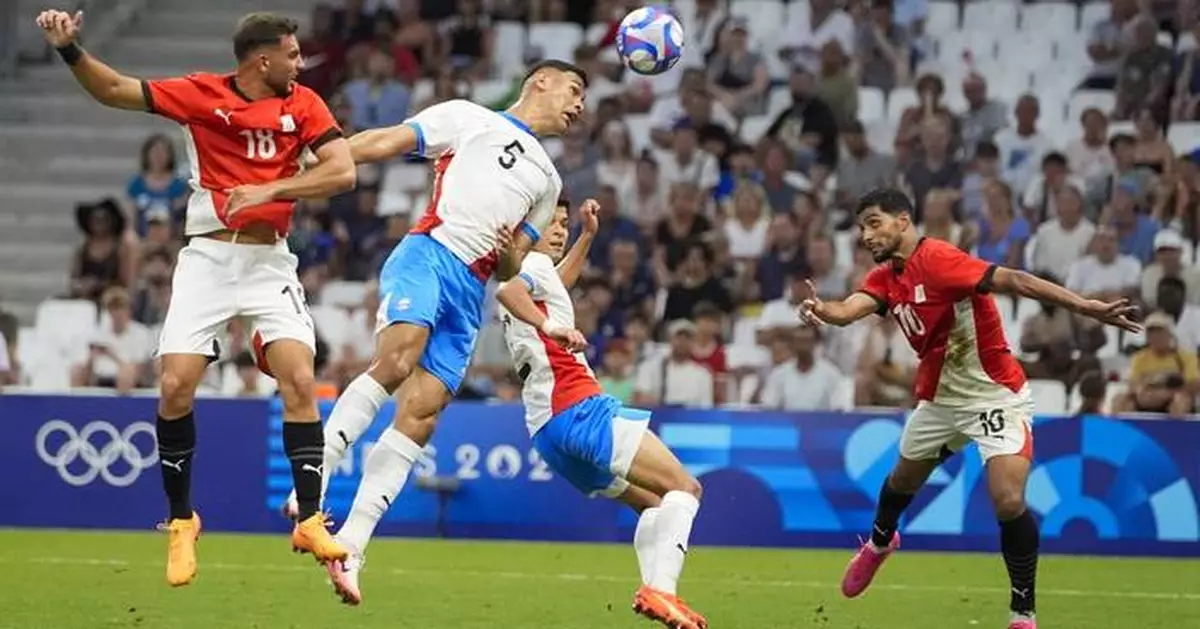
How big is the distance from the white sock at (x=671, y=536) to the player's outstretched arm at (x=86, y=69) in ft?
10.5

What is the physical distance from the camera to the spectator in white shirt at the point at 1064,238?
71.6 ft

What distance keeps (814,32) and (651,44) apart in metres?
12.4

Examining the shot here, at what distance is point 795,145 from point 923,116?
1345 mm

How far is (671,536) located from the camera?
11.3 m

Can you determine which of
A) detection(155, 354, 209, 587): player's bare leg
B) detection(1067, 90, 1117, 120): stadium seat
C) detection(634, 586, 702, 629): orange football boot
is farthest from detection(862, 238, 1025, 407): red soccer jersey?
detection(1067, 90, 1117, 120): stadium seat

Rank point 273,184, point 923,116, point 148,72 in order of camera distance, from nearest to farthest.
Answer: point 273,184 < point 923,116 < point 148,72

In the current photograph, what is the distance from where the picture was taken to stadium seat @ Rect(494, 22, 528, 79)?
84.6 feet

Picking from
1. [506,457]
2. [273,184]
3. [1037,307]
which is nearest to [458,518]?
[506,457]

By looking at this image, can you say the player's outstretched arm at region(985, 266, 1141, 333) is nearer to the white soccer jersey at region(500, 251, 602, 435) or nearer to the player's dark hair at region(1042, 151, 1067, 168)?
the white soccer jersey at region(500, 251, 602, 435)

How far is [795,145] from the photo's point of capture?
2377cm

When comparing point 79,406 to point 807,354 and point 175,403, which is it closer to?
point 807,354

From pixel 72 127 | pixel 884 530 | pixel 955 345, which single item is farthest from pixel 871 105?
pixel 955 345

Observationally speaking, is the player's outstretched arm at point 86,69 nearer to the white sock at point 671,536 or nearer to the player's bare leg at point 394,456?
the player's bare leg at point 394,456

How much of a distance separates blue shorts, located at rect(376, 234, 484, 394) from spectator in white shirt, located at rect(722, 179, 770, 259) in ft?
36.1
